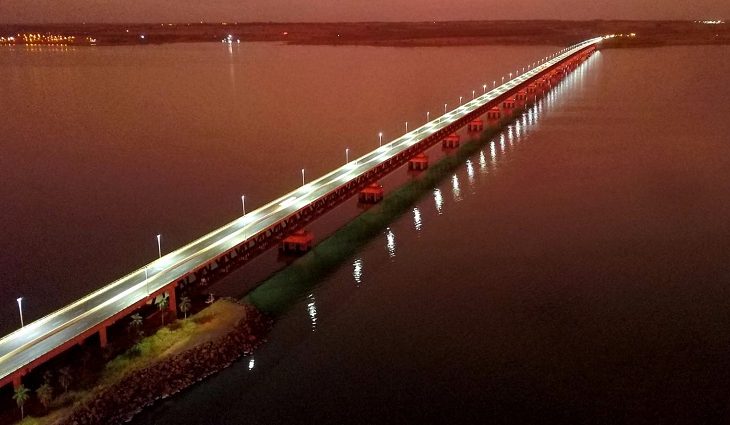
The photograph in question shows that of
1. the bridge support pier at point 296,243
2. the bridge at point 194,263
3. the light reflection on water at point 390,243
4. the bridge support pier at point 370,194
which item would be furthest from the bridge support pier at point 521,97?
the bridge support pier at point 296,243

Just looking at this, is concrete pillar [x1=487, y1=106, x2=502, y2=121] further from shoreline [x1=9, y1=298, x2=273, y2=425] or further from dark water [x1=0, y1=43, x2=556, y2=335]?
shoreline [x1=9, y1=298, x2=273, y2=425]

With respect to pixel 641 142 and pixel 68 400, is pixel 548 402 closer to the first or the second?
pixel 68 400

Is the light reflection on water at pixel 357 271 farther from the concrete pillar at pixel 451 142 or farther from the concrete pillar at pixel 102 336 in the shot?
the concrete pillar at pixel 451 142

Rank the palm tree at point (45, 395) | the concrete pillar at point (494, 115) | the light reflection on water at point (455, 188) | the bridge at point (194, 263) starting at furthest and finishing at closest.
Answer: the concrete pillar at point (494, 115) → the light reflection on water at point (455, 188) → the bridge at point (194, 263) → the palm tree at point (45, 395)

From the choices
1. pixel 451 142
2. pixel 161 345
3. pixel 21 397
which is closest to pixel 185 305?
pixel 161 345

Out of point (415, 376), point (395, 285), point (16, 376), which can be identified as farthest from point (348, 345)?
point (16, 376)
